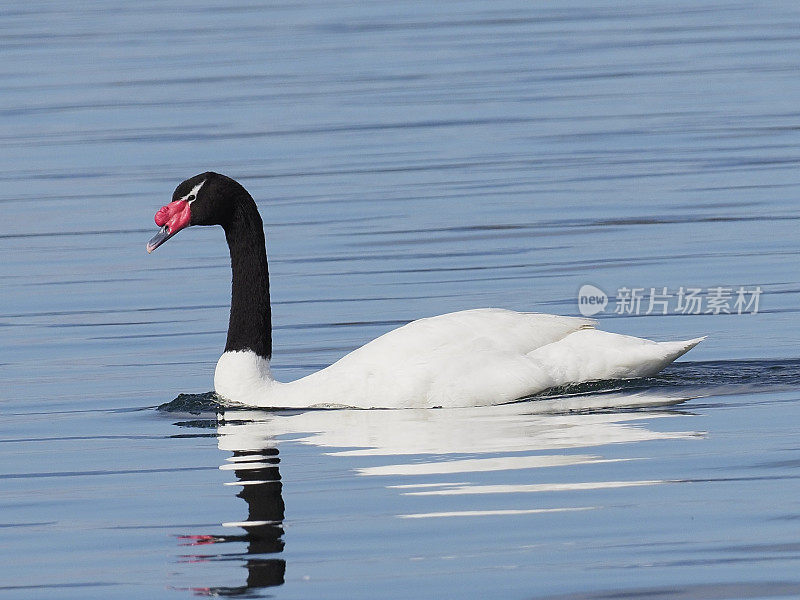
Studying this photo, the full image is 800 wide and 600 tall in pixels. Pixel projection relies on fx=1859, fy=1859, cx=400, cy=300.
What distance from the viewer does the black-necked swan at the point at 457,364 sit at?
12.1 meters

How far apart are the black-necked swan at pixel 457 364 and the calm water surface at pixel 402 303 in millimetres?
159

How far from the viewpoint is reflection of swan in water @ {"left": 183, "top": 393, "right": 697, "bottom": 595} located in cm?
926

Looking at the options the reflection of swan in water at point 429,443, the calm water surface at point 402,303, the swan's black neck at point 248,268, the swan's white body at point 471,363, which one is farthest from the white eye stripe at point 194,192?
the reflection of swan in water at point 429,443

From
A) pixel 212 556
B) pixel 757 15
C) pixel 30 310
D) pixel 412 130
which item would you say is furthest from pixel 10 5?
pixel 212 556

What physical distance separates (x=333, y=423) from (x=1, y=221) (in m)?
10.00

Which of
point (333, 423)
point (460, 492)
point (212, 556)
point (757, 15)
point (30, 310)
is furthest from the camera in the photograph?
point (757, 15)

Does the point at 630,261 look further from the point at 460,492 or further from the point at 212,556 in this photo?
the point at 212,556

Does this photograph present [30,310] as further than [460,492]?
Yes

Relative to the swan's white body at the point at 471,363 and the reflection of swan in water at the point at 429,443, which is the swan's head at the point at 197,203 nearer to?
the swan's white body at the point at 471,363

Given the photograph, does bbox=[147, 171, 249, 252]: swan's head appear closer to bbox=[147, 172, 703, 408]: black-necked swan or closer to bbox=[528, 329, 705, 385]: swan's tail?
bbox=[147, 172, 703, 408]: black-necked swan

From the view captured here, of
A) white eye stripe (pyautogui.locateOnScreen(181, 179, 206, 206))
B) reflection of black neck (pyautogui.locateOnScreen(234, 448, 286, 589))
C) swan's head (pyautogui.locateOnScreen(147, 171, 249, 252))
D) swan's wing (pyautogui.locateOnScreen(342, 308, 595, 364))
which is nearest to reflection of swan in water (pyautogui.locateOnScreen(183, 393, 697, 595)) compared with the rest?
reflection of black neck (pyautogui.locateOnScreen(234, 448, 286, 589))

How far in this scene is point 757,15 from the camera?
4003 cm

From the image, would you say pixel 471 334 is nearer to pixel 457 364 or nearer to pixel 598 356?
pixel 457 364

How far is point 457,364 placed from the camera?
12094mm
